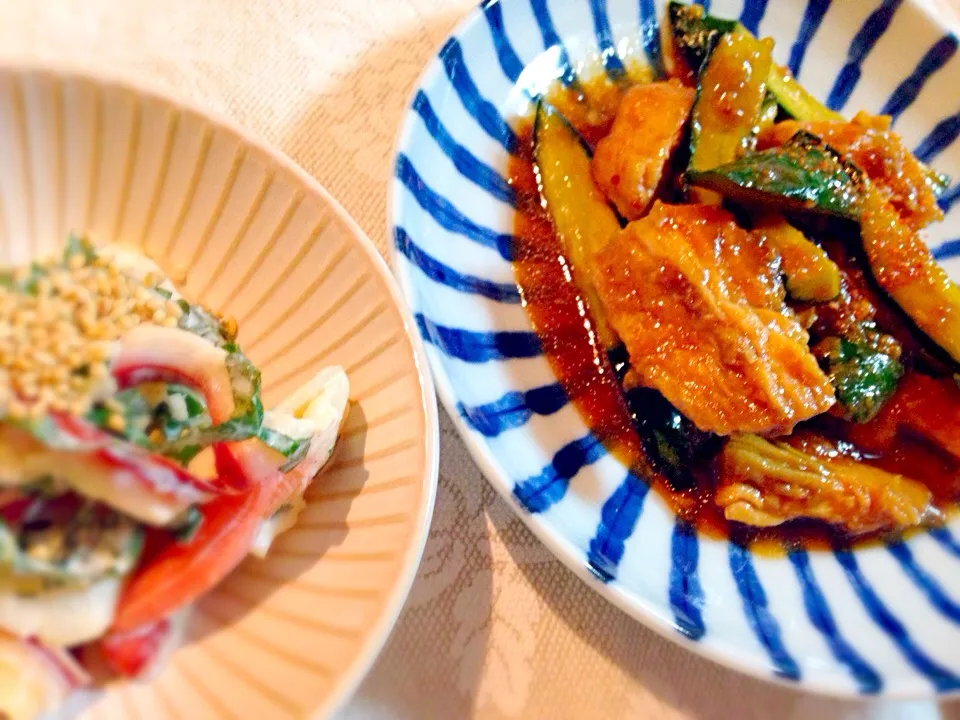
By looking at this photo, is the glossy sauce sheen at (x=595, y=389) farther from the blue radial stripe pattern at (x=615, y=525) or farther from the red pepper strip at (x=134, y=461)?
the red pepper strip at (x=134, y=461)

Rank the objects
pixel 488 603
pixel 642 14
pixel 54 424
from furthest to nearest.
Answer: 1. pixel 642 14
2. pixel 488 603
3. pixel 54 424

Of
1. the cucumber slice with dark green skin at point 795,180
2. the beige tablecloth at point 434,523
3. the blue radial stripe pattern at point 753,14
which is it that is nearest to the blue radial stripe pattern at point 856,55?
the blue radial stripe pattern at point 753,14

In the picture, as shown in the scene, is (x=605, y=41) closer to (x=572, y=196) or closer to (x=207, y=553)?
(x=572, y=196)

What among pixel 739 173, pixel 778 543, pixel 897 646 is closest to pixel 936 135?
pixel 739 173

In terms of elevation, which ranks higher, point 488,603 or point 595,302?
point 595,302

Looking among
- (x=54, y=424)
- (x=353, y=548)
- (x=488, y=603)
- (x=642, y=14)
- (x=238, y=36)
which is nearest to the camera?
(x=54, y=424)

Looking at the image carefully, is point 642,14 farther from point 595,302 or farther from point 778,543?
point 778,543

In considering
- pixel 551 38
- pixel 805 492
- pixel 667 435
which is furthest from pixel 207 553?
pixel 551 38
